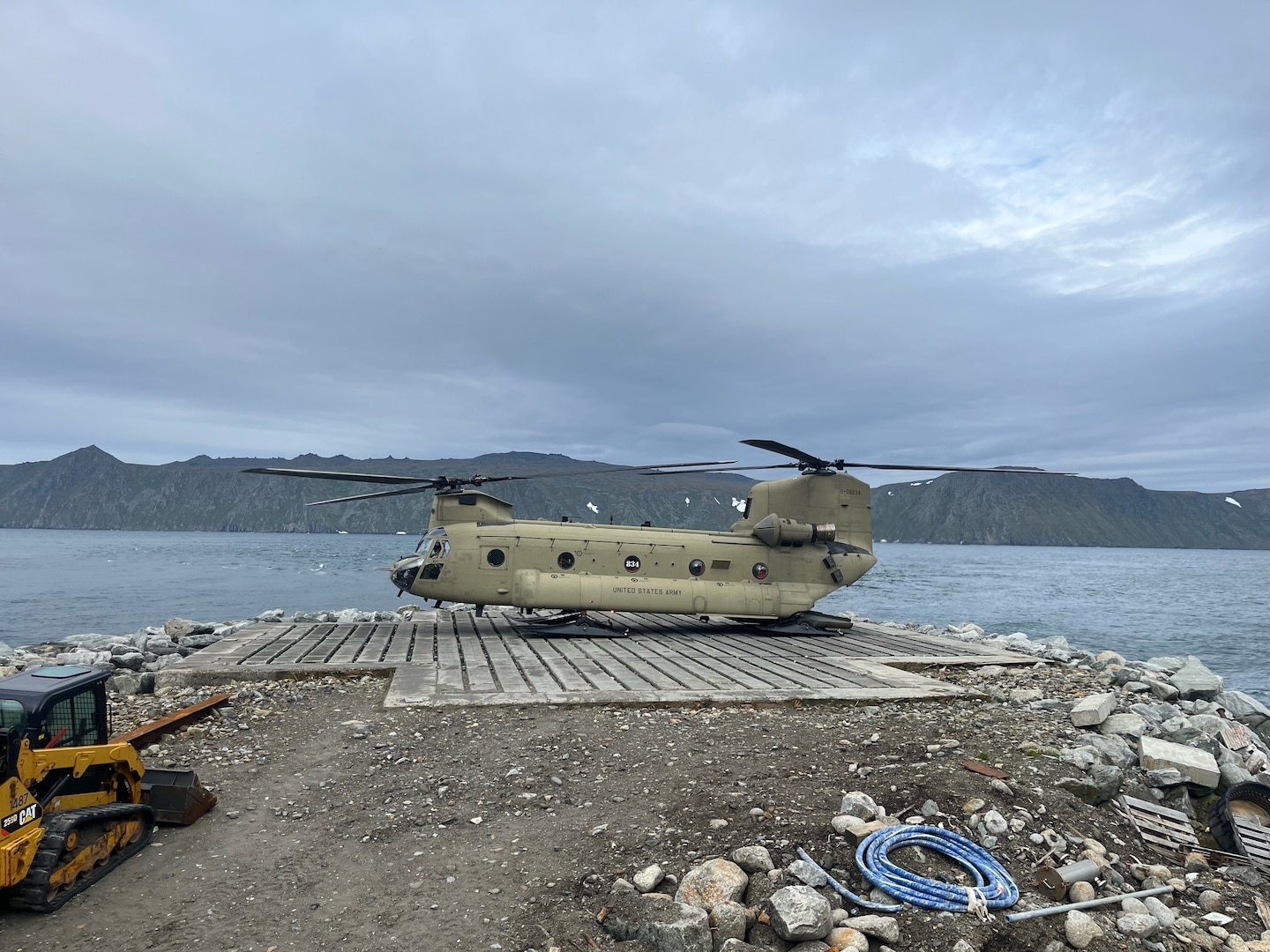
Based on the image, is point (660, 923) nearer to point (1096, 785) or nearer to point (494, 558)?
point (1096, 785)

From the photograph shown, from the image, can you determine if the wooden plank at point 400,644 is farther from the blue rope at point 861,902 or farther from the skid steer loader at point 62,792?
the blue rope at point 861,902

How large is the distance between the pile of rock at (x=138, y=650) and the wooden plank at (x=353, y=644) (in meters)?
1.67

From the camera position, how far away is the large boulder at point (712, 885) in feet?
15.9

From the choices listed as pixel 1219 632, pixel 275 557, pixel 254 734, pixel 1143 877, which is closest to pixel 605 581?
pixel 254 734

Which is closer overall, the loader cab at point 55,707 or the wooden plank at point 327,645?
the loader cab at point 55,707

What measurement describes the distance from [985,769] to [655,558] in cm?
948

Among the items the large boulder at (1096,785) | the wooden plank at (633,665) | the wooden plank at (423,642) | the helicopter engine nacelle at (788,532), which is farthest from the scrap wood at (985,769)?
the helicopter engine nacelle at (788,532)

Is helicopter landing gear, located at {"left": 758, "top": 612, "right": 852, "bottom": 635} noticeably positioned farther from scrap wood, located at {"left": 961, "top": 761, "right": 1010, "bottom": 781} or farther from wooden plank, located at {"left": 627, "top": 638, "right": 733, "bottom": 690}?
scrap wood, located at {"left": 961, "top": 761, "right": 1010, "bottom": 781}

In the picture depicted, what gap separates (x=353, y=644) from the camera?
43.7ft

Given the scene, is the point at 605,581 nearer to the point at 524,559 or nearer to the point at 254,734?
the point at 524,559

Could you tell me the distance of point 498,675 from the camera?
11023mm

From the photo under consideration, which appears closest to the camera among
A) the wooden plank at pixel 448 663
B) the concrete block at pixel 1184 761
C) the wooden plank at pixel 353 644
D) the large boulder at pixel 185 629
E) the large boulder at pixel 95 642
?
the concrete block at pixel 1184 761

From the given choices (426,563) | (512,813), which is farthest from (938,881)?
(426,563)

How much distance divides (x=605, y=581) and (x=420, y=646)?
13.6ft
